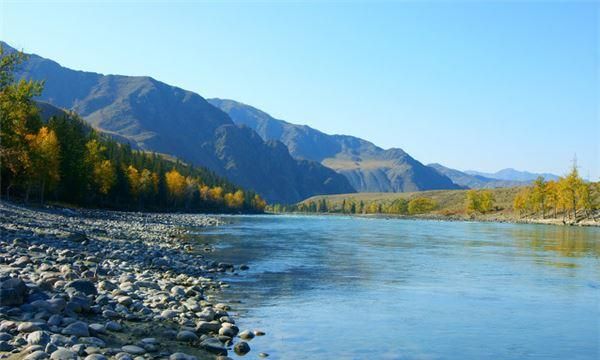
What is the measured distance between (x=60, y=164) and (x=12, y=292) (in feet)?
283

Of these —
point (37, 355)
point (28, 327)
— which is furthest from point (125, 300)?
point (37, 355)

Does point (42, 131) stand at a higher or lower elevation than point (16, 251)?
higher

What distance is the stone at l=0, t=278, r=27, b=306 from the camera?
45.4 feet

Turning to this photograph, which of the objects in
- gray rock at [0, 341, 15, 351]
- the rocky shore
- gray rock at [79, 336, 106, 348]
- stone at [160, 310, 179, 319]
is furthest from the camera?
stone at [160, 310, 179, 319]

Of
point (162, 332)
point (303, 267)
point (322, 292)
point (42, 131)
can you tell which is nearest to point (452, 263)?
point (303, 267)

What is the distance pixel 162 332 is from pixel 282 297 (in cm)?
868

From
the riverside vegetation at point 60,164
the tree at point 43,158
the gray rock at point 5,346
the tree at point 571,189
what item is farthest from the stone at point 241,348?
the tree at point 571,189

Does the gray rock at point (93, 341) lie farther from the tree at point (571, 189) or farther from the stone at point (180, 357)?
the tree at point (571, 189)

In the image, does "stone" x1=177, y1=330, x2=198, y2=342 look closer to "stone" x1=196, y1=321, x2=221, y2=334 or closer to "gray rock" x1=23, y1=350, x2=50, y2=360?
"stone" x1=196, y1=321, x2=221, y2=334

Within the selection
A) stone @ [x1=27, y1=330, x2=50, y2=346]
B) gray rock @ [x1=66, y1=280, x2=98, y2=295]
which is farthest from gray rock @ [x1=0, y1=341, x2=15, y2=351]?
gray rock @ [x1=66, y1=280, x2=98, y2=295]

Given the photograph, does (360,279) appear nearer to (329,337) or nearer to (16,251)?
(329,337)

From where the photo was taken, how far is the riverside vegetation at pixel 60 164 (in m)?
57.0

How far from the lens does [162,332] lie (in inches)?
580

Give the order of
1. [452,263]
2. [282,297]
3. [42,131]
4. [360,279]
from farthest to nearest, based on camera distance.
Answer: [42,131] → [452,263] → [360,279] → [282,297]
